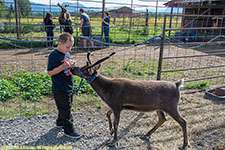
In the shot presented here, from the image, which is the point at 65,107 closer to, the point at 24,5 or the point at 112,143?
the point at 112,143

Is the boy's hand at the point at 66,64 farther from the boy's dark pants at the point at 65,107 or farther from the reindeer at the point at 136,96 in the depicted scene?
the boy's dark pants at the point at 65,107

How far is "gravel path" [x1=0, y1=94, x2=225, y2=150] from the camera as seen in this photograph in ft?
12.4

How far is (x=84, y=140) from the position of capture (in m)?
3.90

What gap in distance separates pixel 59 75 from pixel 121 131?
171 centimetres

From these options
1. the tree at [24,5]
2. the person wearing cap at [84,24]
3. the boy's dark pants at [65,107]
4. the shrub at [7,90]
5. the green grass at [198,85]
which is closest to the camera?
the boy's dark pants at [65,107]

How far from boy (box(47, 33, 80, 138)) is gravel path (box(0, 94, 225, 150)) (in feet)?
1.15

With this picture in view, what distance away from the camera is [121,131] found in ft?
14.0

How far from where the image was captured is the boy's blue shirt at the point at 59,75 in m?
3.55

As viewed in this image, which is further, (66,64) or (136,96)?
(136,96)

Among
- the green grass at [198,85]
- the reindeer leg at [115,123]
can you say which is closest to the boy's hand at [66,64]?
the reindeer leg at [115,123]

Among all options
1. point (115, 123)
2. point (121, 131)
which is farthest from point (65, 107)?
point (121, 131)

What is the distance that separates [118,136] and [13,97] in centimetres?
294

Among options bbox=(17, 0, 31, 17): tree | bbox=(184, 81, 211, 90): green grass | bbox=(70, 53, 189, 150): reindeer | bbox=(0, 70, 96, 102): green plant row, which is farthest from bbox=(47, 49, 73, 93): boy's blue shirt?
bbox=(17, 0, 31, 17): tree

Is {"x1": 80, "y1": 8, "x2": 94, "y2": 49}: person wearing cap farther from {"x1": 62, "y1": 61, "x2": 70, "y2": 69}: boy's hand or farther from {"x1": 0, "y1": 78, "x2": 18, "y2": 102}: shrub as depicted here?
{"x1": 62, "y1": 61, "x2": 70, "y2": 69}: boy's hand
